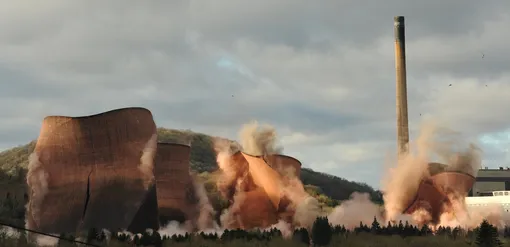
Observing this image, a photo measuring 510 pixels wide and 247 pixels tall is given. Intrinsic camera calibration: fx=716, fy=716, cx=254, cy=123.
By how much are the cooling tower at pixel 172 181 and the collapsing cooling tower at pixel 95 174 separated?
1271cm

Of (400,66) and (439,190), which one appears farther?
(400,66)

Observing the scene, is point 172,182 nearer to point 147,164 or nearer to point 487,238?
point 147,164

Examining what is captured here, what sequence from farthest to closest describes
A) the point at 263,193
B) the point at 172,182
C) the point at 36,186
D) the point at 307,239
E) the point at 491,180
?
1. the point at 491,180
2. the point at 263,193
3. the point at 172,182
4. the point at 36,186
5. the point at 307,239

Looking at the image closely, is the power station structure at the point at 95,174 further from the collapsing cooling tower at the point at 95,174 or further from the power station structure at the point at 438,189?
the power station structure at the point at 438,189

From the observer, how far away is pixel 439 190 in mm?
75938

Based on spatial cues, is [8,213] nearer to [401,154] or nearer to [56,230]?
[56,230]

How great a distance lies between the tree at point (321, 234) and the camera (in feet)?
185

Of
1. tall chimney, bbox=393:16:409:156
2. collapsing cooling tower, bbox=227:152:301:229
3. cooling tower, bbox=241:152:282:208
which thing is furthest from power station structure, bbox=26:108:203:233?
tall chimney, bbox=393:16:409:156

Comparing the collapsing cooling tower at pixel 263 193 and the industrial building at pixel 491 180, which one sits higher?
the industrial building at pixel 491 180

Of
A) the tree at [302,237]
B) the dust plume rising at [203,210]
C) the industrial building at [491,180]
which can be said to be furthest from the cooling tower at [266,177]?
the industrial building at [491,180]

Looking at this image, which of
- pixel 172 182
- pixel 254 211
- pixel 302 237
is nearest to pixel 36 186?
pixel 172 182

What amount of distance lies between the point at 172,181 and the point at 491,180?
57565 mm

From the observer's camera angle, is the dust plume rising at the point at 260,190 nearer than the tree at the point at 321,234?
No

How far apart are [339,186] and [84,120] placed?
12688cm
